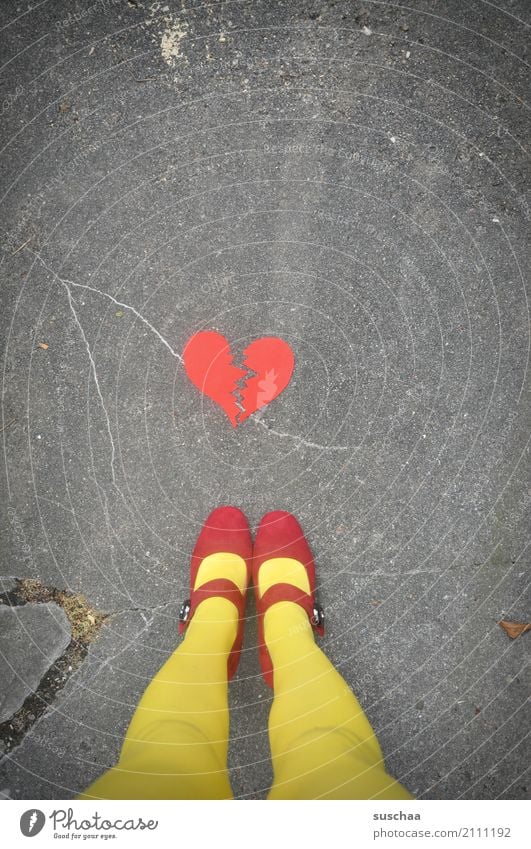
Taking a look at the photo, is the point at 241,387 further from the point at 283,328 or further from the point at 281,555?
the point at 281,555

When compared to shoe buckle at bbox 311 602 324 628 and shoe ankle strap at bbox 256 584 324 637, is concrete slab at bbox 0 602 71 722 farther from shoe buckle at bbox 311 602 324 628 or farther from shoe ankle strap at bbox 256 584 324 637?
shoe buckle at bbox 311 602 324 628

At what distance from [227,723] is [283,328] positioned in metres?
1.13

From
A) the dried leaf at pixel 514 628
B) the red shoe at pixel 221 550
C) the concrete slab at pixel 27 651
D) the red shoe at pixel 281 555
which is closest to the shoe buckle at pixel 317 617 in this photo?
the red shoe at pixel 281 555

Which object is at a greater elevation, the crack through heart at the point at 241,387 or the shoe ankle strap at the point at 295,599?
the crack through heart at the point at 241,387

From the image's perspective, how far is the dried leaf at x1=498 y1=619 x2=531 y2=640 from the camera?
184 cm

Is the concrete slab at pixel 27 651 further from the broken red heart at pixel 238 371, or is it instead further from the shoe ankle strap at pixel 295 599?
the broken red heart at pixel 238 371

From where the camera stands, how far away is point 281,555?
1847mm

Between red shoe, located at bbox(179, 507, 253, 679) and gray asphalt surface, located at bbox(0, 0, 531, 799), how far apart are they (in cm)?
4

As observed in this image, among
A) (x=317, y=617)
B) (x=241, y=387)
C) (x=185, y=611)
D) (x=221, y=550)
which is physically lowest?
(x=317, y=617)

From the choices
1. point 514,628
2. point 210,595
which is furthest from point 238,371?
point 514,628

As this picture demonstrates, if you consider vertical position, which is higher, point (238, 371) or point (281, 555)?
point (238, 371)

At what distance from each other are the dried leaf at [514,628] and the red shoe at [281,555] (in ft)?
1.79

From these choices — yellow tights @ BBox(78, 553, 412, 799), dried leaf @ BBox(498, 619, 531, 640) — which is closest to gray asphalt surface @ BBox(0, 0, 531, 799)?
dried leaf @ BBox(498, 619, 531, 640)

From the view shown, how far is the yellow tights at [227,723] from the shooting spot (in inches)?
57.4
